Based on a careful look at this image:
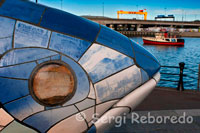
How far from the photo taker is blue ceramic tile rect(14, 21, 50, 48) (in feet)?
6.81

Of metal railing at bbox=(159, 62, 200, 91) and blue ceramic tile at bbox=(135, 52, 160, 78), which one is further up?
blue ceramic tile at bbox=(135, 52, 160, 78)

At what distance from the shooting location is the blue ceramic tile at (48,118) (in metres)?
2.14

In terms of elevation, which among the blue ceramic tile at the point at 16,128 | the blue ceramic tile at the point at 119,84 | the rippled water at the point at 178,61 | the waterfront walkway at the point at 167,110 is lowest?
the rippled water at the point at 178,61

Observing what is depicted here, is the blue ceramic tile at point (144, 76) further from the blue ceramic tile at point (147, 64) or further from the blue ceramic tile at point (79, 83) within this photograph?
the blue ceramic tile at point (79, 83)

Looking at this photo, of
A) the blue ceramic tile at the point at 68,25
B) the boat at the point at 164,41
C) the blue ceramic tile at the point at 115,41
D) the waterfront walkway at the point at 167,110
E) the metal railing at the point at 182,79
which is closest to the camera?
the blue ceramic tile at the point at 68,25

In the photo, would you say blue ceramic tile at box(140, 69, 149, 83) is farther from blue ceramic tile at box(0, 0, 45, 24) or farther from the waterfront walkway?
the waterfront walkway

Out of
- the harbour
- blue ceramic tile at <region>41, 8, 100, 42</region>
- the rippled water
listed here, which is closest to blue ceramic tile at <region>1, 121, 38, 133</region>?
the harbour

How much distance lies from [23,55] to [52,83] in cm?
39

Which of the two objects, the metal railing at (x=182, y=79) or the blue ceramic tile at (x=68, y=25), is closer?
the blue ceramic tile at (x=68, y=25)

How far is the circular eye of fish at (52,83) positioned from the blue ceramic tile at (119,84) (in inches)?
11.7

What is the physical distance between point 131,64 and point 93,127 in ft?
2.69

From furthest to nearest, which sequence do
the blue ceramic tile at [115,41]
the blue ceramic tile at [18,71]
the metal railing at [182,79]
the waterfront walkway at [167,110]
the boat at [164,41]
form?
the boat at [164,41]
the metal railing at [182,79]
the waterfront walkway at [167,110]
the blue ceramic tile at [115,41]
the blue ceramic tile at [18,71]

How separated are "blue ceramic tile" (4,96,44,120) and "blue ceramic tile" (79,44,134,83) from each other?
1.99 ft

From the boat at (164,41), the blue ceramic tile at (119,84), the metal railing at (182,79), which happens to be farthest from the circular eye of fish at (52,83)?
the boat at (164,41)
